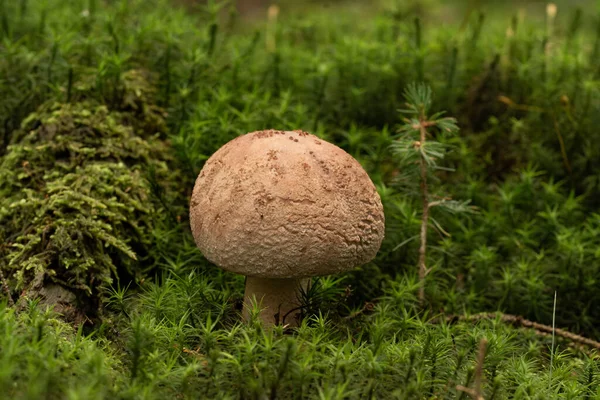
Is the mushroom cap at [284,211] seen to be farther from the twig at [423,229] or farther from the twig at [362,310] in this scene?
the twig at [423,229]

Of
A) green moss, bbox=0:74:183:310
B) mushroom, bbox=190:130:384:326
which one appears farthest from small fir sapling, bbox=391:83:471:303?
green moss, bbox=0:74:183:310

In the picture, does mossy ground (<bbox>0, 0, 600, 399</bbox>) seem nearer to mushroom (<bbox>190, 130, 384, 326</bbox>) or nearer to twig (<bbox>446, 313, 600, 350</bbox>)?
twig (<bbox>446, 313, 600, 350</bbox>)

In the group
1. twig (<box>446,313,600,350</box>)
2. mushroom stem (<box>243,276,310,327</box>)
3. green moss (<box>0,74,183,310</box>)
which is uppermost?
green moss (<box>0,74,183,310</box>)

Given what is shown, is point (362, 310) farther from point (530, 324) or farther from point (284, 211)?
Answer: point (530, 324)

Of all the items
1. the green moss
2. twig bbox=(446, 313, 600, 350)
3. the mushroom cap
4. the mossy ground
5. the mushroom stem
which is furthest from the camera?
twig bbox=(446, 313, 600, 350)

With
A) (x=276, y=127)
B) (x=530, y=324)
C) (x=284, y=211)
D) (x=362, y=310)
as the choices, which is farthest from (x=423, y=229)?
(x=276, y=127)

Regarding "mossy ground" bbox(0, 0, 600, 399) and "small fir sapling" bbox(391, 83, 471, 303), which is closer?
"mossy ground" bbox(0, 0, 600, 399)
